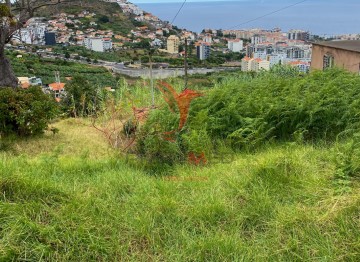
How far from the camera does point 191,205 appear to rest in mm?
2400

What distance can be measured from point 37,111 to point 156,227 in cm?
396

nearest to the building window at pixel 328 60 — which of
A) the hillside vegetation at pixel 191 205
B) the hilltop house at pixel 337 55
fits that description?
the hilltop house at pixel 337 55

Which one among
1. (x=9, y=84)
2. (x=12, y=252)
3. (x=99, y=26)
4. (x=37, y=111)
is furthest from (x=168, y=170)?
(x=99, y=26)

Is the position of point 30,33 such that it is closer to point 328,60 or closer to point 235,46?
point 328,60

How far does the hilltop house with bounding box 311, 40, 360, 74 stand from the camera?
31.1ft

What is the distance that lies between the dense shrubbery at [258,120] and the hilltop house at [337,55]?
494cm

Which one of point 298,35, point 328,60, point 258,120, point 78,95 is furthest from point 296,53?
point 258,120

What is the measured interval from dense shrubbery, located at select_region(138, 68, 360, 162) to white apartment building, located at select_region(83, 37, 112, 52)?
1372 inches

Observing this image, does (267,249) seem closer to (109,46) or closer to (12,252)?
(12,252)

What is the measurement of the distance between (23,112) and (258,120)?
3.52 metres

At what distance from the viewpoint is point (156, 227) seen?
7.28 feet

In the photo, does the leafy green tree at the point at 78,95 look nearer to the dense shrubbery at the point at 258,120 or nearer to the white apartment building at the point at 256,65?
the dense shrubbery at the point at 258,120

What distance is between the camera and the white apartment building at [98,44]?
1470 inches

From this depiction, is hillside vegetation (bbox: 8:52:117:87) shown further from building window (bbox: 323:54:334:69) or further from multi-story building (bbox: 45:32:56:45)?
building window (bbox: 323:54:334:69)
